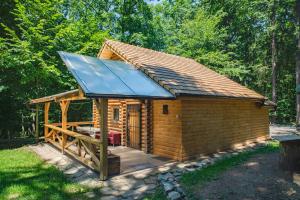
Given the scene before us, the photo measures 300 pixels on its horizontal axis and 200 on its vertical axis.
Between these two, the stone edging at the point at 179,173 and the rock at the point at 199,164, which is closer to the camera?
the stone edging at the point at 179,173

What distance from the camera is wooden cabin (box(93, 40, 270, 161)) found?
395 inches

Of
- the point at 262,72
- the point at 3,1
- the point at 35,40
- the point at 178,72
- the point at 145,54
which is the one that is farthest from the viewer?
the point at 262,72

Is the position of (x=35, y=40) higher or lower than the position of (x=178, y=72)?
higher

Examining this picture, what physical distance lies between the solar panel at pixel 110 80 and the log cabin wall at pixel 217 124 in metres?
1.66

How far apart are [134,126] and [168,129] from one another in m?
2.48

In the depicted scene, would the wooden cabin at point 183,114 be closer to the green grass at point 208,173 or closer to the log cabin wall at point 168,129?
the log cabin wall at point 168,129

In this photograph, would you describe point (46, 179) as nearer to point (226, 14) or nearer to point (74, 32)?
point (74, 32)

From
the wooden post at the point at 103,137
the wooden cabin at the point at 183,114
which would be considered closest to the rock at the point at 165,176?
the wooden post at the point at 103,137

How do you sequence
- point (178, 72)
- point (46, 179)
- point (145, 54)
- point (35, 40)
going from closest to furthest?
point (46, 179), point (178, 72), point (145, 54), point (35, 40)

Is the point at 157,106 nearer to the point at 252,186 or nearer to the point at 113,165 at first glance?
the point at 113,165

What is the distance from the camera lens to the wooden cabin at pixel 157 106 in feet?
27.3

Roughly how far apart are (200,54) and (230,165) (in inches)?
725

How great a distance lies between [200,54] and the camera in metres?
26.0

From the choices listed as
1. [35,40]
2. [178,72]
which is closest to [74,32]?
[35,40]
